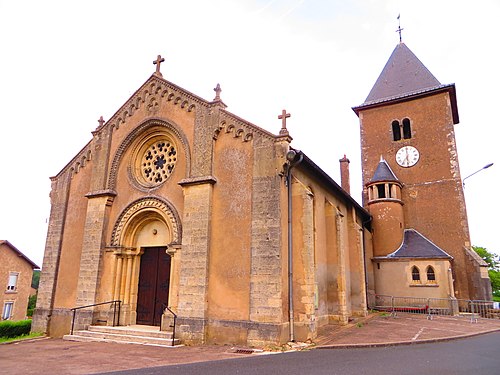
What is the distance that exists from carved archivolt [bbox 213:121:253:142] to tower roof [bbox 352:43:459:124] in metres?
19.2

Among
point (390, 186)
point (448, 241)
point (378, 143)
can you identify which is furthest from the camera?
point (378, 143)

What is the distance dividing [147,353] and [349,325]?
8556 millimetres

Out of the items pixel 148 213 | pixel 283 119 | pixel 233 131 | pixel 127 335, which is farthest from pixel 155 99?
pixel 127 335

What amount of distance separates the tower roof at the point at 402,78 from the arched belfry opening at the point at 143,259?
21760 millimetres

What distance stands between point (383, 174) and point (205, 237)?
1724cm

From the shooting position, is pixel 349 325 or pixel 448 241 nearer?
pixel 349 325

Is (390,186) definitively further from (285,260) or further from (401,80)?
(285,260)

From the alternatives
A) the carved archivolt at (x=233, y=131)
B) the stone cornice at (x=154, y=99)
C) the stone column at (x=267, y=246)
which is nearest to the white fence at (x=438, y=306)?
the stone column at (x=267, y=246)

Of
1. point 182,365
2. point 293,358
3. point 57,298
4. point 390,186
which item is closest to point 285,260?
point 293,358

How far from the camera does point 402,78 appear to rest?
2970cm

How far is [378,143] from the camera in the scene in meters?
28.4

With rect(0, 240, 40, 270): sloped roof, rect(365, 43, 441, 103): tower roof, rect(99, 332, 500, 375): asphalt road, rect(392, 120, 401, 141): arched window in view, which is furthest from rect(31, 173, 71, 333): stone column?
rect(365, 43, 441, 103): tower roof

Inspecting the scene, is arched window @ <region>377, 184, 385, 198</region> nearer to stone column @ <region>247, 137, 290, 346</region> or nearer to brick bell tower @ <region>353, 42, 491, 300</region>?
brick bell tower @ <region>353, 42, 491, 300</region>

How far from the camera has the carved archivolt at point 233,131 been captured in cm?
1289
